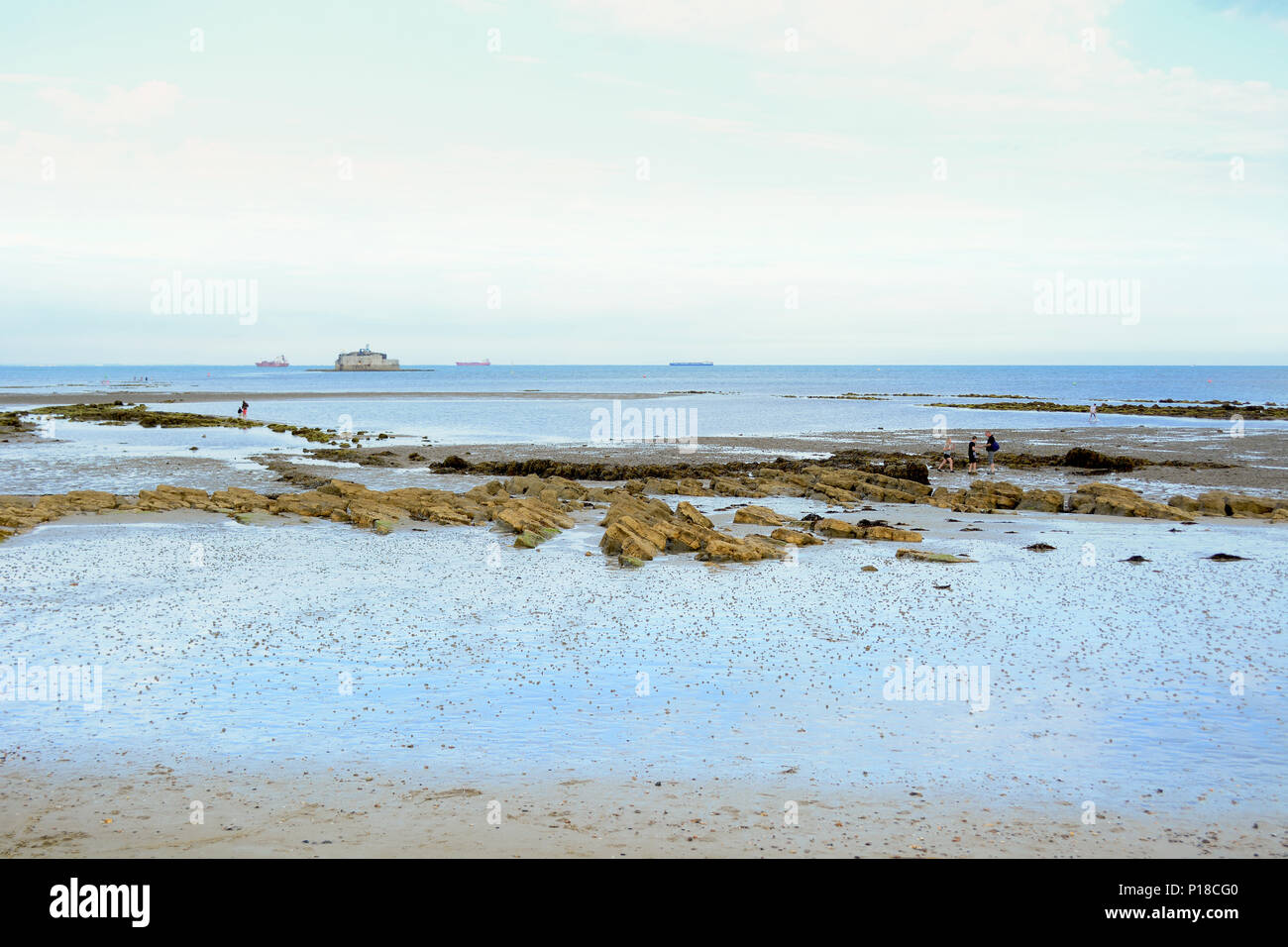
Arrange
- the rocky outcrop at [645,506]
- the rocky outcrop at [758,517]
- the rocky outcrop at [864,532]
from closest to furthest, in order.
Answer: the rocky outcrop at [645,506]
the rocky outcrop at [864,532]
the rocky outcrop at [758,517]

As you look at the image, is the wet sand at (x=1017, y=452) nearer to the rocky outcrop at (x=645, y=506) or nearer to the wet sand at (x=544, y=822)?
the rocky outcrop at (x=645, y=506)

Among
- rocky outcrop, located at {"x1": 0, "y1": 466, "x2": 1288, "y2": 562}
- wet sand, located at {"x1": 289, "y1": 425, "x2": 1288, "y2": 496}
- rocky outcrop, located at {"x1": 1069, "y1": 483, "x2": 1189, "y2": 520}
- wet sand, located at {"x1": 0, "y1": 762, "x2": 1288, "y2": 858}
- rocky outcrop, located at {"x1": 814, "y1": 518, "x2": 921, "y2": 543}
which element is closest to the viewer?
wet sand, located at {"x1": 0, "y1": 762, "x2": 1288, "y2": 858}

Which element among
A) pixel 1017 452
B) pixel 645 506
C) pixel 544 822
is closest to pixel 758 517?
pixel 645 506

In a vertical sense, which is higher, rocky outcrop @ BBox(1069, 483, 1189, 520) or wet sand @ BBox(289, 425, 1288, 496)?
wet sand @ BBox(289, 425, 1288, 496)

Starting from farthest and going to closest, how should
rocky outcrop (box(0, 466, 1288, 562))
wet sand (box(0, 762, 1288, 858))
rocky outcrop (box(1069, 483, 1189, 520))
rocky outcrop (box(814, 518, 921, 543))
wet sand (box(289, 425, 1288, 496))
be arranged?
wet sand (box(289, 425, 1288, 496)) → rocky outcrop (box(1069, 483, 1189, 520)) → rocky outcrop (box(814, 518, 921, 543)) → rocky outcrop (box(0, 466, 1288, 562)) → wet sand (box(0, 762, 1288, 858))

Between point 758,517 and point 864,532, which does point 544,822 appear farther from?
point 758,517

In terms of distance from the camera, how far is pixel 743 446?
5922 cm

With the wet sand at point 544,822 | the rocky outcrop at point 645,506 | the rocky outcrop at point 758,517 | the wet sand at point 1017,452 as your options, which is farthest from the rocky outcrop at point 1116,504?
the wet sand at point 544,822

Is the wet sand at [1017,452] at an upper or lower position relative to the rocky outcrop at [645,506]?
upper

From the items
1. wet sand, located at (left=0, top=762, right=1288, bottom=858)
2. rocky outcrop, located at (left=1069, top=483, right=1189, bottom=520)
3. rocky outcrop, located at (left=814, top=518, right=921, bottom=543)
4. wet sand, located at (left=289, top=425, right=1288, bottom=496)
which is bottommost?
wet sand, located at (left=0, top=762, right=1288, bottom=858)

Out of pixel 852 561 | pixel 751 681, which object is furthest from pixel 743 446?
pixel 751 681

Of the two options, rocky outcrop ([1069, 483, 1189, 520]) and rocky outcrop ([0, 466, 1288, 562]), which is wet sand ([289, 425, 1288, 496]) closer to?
rocky outcrop ([1069, 483, 1189, 520])

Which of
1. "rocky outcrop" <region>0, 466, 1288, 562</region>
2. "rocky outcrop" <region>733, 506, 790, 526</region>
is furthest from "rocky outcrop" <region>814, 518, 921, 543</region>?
"rocky outcrop" <region>733, 506, 790, 526</region>

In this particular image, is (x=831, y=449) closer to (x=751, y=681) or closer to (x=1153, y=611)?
(x=1153, y=611)
